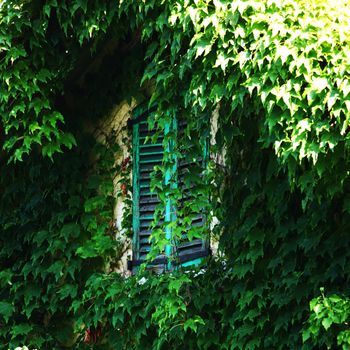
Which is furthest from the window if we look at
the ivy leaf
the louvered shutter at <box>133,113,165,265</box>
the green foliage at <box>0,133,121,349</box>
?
the ivy leaf

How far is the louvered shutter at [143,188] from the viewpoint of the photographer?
865 centimetres

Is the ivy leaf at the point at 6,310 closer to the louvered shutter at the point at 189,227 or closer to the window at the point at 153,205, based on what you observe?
the window at the point at 153,205

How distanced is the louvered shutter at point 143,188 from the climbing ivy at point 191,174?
0.47 ft

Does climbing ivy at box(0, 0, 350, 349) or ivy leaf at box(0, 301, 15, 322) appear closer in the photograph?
climbing ivy at box(0, 0, 350, 349)

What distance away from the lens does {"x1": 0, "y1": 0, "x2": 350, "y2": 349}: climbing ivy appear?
6.41m

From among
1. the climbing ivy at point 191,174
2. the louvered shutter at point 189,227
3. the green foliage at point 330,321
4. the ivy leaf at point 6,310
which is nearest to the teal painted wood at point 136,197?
the climbing ivy at point 191,174

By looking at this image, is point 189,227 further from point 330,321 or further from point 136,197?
point 330,321

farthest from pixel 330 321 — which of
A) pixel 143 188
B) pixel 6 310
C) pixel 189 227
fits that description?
pixel 6 310

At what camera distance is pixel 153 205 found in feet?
28.4

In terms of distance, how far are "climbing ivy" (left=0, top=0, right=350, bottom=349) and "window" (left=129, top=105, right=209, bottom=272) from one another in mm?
142

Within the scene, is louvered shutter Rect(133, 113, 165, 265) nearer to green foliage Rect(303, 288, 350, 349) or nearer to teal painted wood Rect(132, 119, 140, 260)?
teal painted wood Rect(132, 119, 140, 260)

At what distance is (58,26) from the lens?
26.9 feet

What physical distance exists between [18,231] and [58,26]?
79.3 inches

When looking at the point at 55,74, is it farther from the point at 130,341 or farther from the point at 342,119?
the point at 342,119
